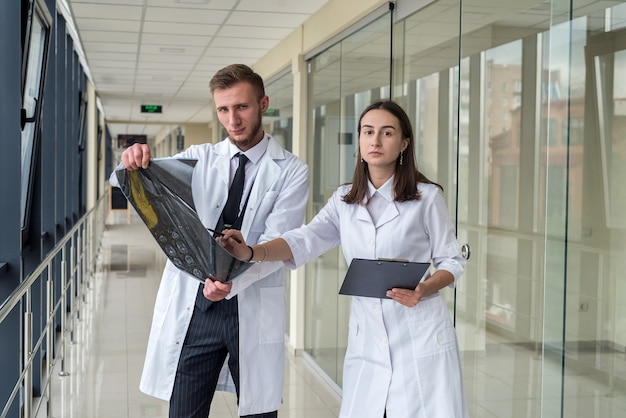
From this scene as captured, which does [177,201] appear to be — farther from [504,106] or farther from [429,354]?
[504,106]

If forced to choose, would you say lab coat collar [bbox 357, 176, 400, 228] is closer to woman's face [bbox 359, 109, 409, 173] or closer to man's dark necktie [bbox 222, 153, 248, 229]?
woman's face [bbox 359, 109, 409, 173]

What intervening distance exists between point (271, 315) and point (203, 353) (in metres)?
0.26

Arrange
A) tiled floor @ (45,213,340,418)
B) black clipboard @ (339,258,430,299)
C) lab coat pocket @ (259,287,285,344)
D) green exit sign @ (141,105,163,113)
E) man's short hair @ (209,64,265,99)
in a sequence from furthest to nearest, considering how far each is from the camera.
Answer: green exit sign @ (141,105,163,113), tiled floor @ (45,213,340,418), lab coat pocket @ (259,287,285,344), man's short hair @ (209,64,265,99), black clipboard @ (339,258,430,299)

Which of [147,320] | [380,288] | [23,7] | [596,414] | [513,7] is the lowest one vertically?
[147,320]

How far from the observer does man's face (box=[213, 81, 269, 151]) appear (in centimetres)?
252

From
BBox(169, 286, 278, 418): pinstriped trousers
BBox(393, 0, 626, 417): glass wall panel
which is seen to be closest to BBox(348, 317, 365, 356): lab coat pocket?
BBox(169, 286, 278, 418): pinstriped trousers

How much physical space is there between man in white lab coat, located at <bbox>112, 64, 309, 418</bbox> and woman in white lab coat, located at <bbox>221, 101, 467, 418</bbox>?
8.0 inches

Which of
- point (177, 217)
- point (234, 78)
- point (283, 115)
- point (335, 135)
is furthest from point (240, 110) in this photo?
point (283, 115)

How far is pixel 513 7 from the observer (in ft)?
11.4

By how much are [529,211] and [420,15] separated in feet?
5.51

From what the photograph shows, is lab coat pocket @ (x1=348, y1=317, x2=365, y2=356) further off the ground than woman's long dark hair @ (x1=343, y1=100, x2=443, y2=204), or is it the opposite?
woman's long dark hair @ (x1=343, y1=100, x2=443, y2=204)

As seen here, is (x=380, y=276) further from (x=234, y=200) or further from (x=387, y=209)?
(x=234, y=200)

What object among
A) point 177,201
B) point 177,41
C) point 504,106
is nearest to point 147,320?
point 177,41

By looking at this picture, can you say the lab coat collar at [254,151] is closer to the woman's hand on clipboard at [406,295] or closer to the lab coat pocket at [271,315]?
the lab coat pocket at [271,315]
